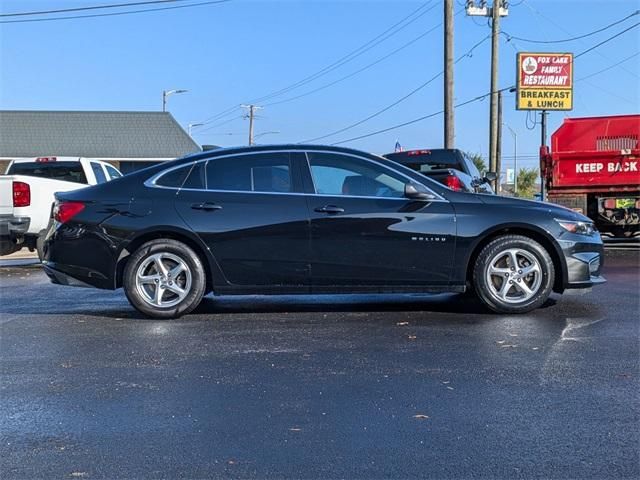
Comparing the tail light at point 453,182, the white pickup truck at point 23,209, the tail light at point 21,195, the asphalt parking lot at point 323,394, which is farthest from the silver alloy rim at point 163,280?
the tail light at point 453,182

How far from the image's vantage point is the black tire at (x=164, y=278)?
6234 mm

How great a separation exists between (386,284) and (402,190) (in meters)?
0.87

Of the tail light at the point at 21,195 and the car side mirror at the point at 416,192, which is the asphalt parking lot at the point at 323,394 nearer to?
the car side mirror at the point at 416,192

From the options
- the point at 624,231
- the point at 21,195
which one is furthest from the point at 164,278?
the point at 624,231

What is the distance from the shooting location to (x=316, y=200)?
6.28 m

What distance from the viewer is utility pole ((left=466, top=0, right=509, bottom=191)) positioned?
23.0 metres

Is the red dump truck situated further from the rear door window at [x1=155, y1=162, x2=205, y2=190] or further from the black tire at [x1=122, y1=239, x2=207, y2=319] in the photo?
the black tire at [x1=122, y1=239, x2=207, y2=319]

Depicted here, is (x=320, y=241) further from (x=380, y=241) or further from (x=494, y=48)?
(x=494, y=48)

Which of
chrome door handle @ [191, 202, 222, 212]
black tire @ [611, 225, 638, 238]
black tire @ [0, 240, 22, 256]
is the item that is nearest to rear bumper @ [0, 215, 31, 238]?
black tire @ [0, 240, 22, 256]

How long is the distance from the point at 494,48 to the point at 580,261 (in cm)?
1826

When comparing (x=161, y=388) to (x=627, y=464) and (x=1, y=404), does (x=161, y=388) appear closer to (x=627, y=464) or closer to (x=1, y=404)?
(x=1, y=404)

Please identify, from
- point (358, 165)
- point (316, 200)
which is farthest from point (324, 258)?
point (358, 165)

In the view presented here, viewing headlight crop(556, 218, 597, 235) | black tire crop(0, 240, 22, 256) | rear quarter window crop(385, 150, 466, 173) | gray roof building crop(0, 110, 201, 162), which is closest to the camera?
headlight crop(556, 218, 597, 235)

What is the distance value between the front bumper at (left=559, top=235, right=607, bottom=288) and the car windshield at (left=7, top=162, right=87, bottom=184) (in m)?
9.26
